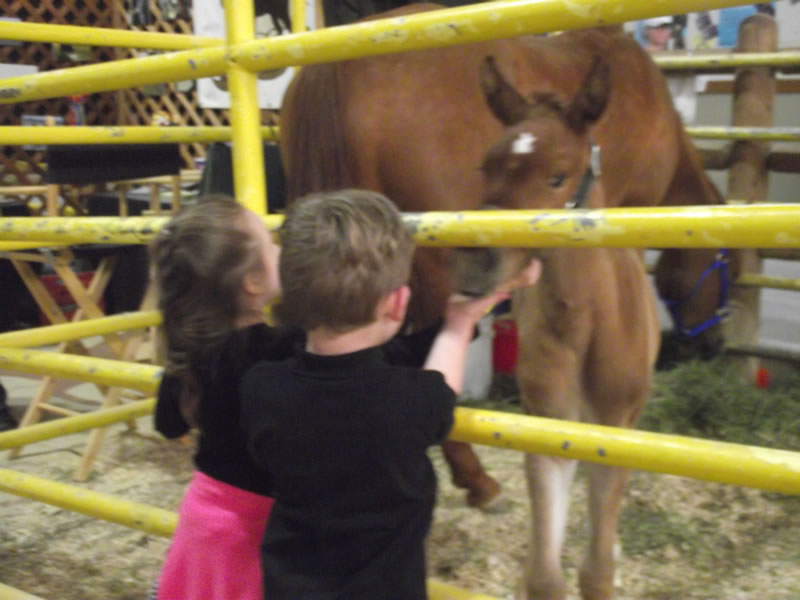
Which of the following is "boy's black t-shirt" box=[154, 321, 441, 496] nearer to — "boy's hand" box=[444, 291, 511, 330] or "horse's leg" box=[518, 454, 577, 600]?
"boy's hand" box=[444, 291, 511, 330]

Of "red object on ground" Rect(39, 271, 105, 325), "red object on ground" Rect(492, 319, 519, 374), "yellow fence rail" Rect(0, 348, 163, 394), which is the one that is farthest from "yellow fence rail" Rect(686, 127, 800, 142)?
"red object on ground" Rect(39, 271, 105, 325)

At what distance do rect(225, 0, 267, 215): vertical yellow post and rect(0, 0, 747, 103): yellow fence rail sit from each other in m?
0.03

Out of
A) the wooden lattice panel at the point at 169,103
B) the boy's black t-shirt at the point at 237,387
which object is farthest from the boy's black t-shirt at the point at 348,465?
the wooden lattice panel at the point at 169,103

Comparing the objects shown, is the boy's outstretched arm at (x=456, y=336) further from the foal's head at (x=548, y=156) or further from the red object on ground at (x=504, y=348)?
the red object on ground at (x=504, y=348)

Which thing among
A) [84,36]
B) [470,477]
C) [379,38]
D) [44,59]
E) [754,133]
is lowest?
[470,477]

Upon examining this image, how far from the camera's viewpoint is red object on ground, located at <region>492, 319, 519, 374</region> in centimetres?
331

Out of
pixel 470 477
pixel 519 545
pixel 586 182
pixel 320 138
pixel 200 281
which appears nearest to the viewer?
pixel 200 281

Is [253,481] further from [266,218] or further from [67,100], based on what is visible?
[67,100]

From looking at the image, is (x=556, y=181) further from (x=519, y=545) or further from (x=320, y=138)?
(x=519, y=545)

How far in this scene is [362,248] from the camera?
0.88 meters

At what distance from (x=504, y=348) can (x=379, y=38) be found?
2384 millimetres

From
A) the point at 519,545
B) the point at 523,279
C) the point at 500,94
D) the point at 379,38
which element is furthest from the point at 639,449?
the point at 519,545

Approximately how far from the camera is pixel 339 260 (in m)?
0.87

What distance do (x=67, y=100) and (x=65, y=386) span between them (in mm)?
4405
